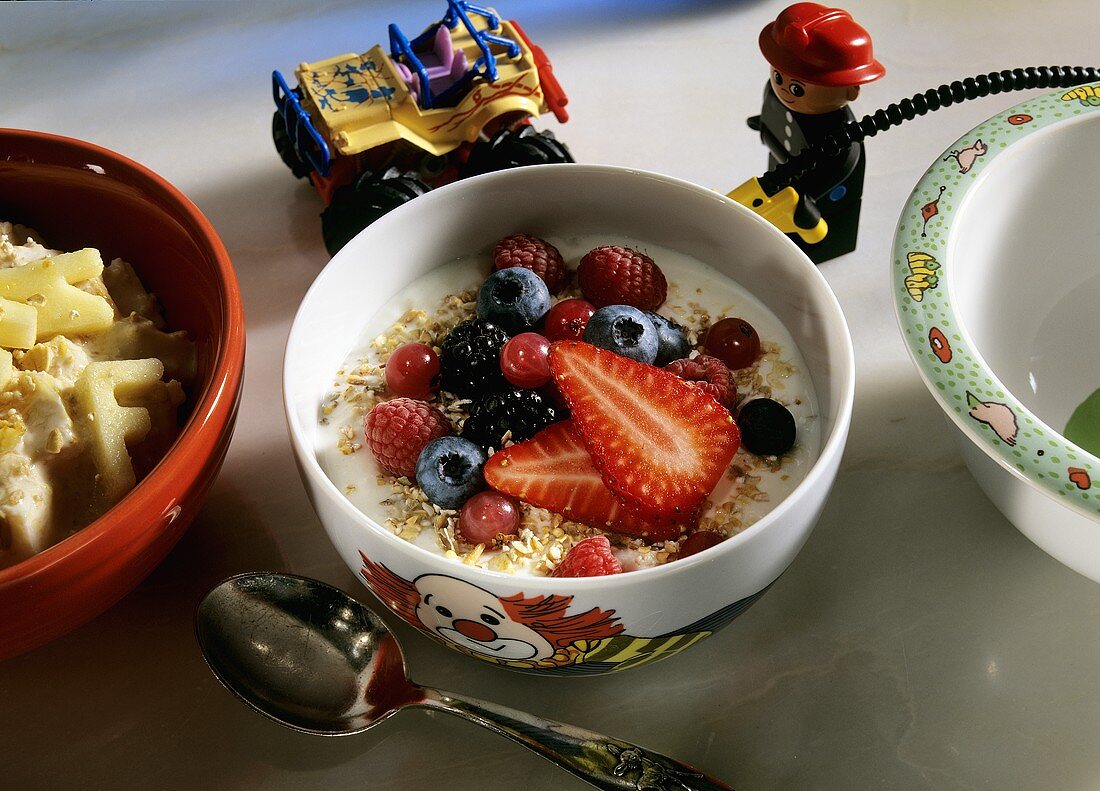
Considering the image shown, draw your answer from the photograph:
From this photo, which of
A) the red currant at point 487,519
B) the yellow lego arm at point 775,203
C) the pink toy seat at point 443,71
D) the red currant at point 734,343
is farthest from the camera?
the pink toy seat at point 443,71

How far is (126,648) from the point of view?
741 mm

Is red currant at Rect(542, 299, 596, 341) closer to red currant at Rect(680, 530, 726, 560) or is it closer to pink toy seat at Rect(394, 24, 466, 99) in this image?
red currant at Rect(680, 530, 726, 560)

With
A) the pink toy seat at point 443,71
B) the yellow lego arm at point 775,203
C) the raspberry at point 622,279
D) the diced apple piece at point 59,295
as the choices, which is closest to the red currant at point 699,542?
the raspberry at point 622,279

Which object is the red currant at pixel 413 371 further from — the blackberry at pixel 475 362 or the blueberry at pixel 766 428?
the blueberry at pixel 766 428

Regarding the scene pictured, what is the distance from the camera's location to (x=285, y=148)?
107cm

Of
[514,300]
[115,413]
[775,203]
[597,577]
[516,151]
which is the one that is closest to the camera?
[597,577]

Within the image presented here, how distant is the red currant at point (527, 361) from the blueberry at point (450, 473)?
2.9 inches

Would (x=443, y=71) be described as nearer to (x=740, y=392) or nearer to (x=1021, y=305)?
(x=740, y=392)

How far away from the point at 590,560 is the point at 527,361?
0.17 m

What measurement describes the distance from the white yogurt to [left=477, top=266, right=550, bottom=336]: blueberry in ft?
0.27

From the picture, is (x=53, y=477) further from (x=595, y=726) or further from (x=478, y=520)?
(x=595, y=726)

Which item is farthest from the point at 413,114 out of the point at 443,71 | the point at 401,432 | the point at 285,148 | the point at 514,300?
the point at 401,432

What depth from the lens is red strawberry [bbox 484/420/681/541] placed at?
27.0 inches

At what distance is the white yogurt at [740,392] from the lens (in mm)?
698
